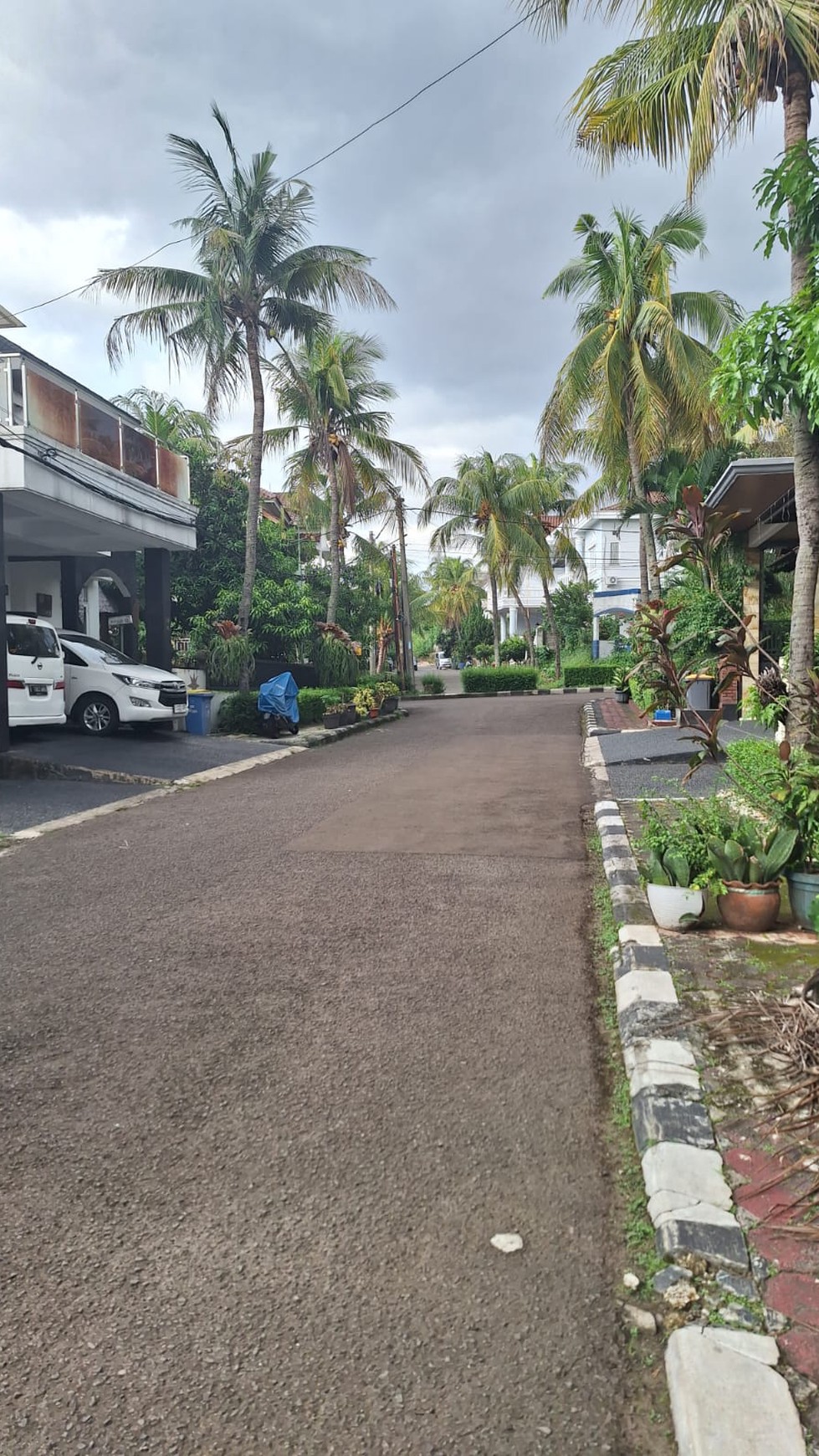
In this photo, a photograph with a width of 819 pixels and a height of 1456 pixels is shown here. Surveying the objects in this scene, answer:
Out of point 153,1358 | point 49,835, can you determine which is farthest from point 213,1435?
point 49,835

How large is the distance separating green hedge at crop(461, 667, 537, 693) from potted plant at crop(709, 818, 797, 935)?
32.0 meters

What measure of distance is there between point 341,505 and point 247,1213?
24001mm

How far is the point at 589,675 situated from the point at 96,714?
2559cm

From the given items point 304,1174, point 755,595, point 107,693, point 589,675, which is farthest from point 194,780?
point 589,675

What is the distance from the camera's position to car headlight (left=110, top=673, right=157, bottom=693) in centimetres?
1529

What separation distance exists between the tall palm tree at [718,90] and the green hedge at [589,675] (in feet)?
94.4

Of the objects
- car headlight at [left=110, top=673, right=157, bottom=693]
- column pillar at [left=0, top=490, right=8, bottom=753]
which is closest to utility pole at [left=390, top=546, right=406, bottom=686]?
car headlight at [left=110, top=673, right=157, bottom=693]

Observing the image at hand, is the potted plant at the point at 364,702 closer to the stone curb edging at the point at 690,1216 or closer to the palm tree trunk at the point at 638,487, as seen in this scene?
the palm tree trunk at the point at 638,487

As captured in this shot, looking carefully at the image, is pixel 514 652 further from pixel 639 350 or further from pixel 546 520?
pixel 639 350

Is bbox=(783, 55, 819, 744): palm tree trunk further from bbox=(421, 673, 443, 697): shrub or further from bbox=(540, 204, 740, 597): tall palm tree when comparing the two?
bbox=(421, 673, 443, 697): shrub

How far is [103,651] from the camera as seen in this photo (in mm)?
15906

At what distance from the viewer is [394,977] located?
182 inches

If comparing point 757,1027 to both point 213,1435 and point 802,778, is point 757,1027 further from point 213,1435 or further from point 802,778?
point 213,1435

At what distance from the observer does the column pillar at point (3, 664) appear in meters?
12.3
